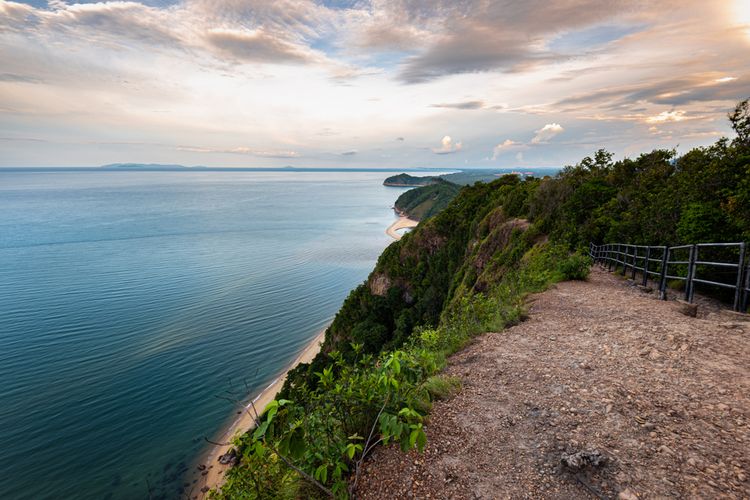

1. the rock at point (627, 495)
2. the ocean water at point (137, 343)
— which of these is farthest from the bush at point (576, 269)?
the ocean water at point (137, 343)

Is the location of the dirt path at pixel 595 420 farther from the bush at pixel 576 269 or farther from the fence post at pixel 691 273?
the bush at pixel 576 269

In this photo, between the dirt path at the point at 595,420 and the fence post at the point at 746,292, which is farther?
the fence post at the point at 746,292

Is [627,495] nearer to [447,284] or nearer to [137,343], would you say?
[447,284]

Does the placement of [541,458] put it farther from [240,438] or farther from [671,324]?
[671,324]

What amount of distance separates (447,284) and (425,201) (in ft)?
417

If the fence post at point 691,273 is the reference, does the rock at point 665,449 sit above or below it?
below

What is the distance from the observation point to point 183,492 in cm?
2130

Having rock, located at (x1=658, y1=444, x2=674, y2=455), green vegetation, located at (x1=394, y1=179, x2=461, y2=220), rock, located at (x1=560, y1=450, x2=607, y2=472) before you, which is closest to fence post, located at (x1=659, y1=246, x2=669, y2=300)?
rock, located at (x1=658, y1=444, x2=674, y2=455)

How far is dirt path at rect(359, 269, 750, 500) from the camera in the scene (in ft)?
11.8

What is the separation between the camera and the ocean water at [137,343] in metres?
23.6

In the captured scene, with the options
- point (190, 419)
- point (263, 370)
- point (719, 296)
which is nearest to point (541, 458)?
point (719, 296)

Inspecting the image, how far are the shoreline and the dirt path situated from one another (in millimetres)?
12436

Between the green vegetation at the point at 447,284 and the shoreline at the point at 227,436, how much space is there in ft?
9.87

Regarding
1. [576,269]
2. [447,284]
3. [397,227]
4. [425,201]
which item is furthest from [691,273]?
[425,201]
